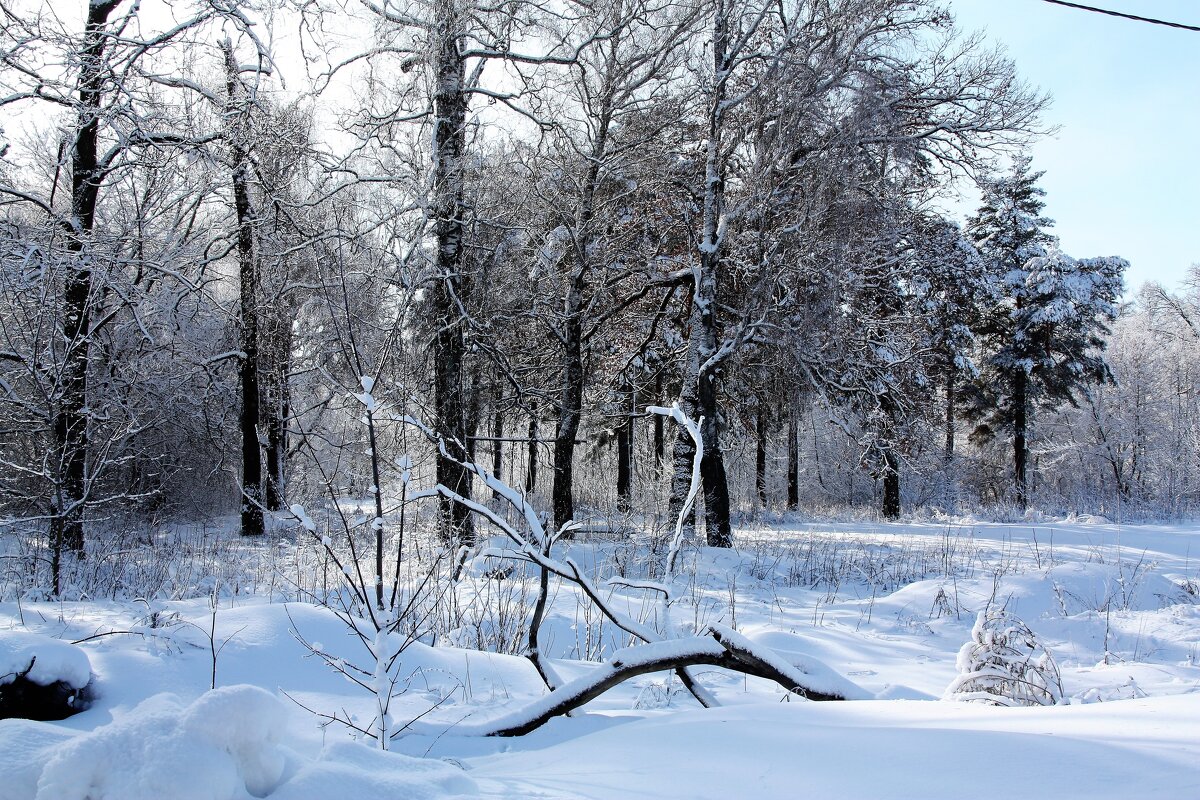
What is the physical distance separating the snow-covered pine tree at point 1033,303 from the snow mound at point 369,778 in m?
28.8

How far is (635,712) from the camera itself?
3064 millimetres

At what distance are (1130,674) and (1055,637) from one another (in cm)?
163

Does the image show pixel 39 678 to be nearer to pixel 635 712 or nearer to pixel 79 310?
pixel 635 712

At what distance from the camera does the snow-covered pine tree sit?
2555cm

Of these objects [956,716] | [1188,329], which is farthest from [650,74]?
[1188,329]

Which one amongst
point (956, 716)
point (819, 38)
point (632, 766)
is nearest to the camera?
point (632, 766)

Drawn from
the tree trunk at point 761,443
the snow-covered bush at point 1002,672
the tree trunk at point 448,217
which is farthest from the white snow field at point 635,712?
the tree trunk at point 761,443

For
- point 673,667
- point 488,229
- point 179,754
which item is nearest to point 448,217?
point 488,229

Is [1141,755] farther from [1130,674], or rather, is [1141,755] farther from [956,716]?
[1130,674]

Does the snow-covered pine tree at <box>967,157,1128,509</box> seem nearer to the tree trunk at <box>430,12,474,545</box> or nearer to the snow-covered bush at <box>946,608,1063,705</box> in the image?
the tree trunk at <box>430,12,474,545</box>

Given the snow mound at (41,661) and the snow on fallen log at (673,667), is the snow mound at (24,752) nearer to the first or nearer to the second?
the snow mound at (41,661)

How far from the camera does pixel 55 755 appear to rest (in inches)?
52.9

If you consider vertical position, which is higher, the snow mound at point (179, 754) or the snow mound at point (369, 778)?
the snow mound at point (179, 754)

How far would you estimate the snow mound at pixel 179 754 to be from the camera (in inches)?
51.8
